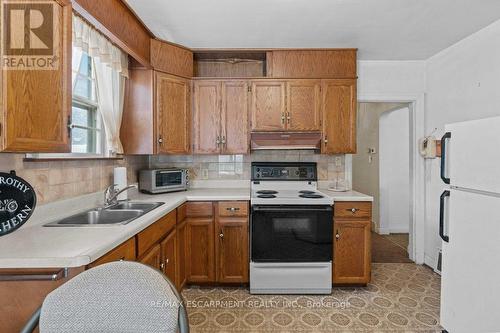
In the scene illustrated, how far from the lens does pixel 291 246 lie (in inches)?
94.7

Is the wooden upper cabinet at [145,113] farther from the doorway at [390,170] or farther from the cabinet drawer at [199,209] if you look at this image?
the doorway at [390,170]

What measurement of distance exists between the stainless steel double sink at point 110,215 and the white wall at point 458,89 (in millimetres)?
2889

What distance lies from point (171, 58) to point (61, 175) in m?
1.49

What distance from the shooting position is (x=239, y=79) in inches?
108

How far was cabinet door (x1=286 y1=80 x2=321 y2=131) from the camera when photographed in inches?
108

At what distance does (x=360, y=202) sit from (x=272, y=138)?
106 centimetres

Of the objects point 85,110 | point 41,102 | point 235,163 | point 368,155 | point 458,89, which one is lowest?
point 235,163

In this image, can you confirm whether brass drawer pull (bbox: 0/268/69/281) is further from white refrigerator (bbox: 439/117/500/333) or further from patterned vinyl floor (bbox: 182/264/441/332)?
white refrigerator (bbox: 439/117/500/333)

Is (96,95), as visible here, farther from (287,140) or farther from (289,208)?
(289,208)

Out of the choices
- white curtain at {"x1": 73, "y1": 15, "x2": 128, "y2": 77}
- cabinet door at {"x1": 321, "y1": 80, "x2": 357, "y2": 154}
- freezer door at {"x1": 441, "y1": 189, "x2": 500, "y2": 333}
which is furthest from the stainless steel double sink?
freezer door at {"x1": 441, "y1": 189, "x2": 500, "y2": 333}

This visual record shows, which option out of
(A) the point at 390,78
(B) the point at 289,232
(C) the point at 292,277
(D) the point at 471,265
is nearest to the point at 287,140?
(B) the point at 289,232

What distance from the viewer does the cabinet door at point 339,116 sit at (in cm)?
273

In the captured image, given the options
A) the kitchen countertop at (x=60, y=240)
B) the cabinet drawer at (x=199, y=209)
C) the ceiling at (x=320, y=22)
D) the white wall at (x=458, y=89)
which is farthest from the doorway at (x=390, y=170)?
the kitchen countertop at (x=60, y=240)

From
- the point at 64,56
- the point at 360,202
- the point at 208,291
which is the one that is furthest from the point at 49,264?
the point at 360,202
